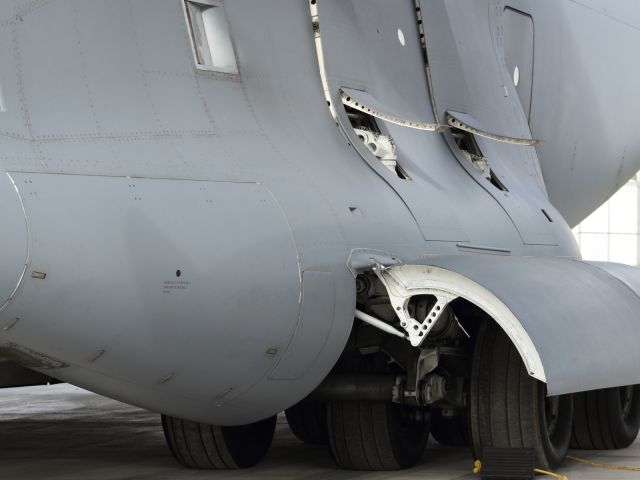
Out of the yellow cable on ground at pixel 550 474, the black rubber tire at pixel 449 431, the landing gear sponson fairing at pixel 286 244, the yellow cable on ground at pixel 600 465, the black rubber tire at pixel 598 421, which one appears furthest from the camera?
the black rubber tire at pixel 449 431

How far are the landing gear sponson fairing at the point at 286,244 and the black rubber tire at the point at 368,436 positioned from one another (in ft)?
0.05

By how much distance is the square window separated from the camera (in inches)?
308

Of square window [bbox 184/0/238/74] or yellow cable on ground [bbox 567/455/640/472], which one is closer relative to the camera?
square window [bbox 184/0/238/74]

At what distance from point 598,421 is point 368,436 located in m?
2.30

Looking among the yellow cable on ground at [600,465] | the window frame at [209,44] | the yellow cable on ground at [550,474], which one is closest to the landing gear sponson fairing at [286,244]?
the window frame at [209,44]

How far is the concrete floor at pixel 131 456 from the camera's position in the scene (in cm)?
880

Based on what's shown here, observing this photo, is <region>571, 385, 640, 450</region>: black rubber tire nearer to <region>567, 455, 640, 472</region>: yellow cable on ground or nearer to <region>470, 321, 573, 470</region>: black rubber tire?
<region>567, 455, 640, 472</region>: yellow cable on ground

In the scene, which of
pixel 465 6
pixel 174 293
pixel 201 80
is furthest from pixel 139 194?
pixel 465 6

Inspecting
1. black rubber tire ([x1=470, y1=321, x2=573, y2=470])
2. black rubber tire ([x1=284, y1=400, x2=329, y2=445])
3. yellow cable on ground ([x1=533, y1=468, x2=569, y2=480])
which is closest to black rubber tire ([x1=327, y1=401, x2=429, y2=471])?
black rubber tire ([x1=470, y1=321, x2=573, y2=470])

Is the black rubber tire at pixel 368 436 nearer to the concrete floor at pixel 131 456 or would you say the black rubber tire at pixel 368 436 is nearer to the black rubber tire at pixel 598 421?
the concrete floor at pixel 131 456

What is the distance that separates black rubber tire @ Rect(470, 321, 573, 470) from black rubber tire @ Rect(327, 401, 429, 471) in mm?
609

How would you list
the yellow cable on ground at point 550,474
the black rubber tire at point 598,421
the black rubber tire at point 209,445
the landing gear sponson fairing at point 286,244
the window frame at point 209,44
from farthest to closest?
the black rubber tire at point 598,421, the black rubber tire at point 209,445, the yellow cable on ground at point 550,474, the window frame at point 209,44, the landing gear sponson fairing at point 286,244

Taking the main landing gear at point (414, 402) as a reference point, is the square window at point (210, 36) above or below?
above

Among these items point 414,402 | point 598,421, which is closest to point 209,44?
point 414,402
